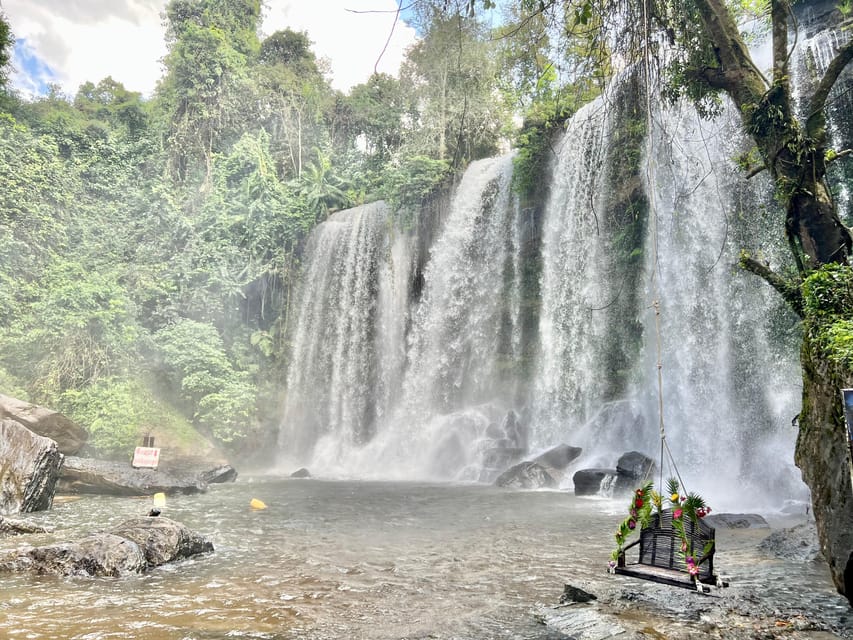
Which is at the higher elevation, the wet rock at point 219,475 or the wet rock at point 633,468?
the wet rock at point 633,468

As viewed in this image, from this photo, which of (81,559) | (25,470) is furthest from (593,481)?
(25,470)

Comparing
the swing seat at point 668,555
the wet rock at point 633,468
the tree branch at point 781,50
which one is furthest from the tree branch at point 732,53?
the wet rock at point 633,468

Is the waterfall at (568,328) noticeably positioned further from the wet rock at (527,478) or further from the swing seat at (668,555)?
the swing seat at (668,555)

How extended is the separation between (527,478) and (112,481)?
32.9 feet

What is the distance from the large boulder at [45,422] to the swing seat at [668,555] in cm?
1339

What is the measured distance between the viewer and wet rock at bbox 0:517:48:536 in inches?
314

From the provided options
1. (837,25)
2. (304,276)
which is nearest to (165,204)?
(304,276)

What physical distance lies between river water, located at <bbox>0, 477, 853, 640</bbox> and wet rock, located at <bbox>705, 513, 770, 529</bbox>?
40 centimetres

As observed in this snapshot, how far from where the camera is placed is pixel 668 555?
5.00 m

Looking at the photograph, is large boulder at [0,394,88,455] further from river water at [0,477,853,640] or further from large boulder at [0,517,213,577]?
large boulder at [0,517,213,577]

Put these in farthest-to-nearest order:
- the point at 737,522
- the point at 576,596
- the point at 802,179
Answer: the point at 737,522 < the point at 802,179 < the point at 576,596

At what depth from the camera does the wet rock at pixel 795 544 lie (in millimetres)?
6512

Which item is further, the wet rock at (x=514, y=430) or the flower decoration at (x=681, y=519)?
the wet rock at (x=514, y=430)

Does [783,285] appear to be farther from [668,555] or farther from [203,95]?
[203,95]
